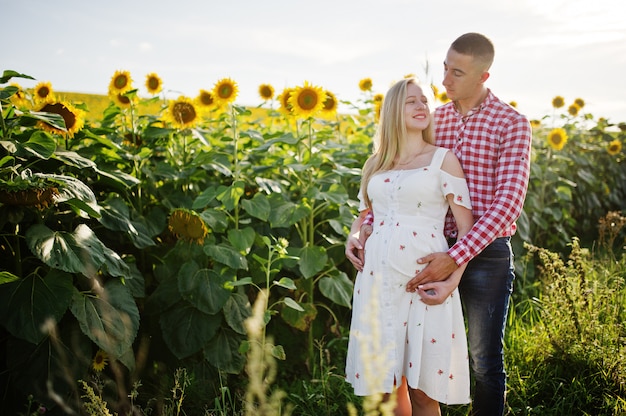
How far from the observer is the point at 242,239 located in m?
3.07

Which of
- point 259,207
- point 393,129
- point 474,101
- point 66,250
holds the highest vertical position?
point 474,101

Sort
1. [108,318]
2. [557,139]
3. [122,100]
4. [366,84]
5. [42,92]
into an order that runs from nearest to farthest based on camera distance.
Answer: [108,318], [42,92], [122,100], [366,84], [557,139]

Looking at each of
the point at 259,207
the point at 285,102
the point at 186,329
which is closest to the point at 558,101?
the point at 285,102

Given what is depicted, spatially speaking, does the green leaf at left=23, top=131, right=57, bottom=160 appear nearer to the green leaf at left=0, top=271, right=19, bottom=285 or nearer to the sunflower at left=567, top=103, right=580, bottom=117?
the green leaf at left=0, top=271, right=19, bottom=285

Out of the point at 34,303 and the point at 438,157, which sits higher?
the point at 438,157

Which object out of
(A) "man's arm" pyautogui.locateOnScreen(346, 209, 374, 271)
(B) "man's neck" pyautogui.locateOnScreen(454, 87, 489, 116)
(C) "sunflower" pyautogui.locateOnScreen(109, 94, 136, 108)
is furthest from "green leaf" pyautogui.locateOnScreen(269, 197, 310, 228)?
(C) "sunflower" pyautogui.locateOnScreen(109, 94, 136, 108)

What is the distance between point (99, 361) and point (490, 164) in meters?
1.95

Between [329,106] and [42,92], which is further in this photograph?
[329,106]

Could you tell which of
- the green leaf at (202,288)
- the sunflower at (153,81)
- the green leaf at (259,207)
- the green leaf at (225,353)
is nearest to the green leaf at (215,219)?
the green leaf at (259,207)

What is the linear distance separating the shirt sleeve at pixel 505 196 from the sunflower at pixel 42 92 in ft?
8.06

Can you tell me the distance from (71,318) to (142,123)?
1458 millimetres

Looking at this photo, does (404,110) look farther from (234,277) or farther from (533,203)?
(533,203)

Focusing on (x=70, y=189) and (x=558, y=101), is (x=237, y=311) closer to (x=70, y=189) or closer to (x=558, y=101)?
(x=70, y=189)

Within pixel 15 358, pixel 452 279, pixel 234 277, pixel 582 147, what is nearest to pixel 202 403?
pixel 234 277
